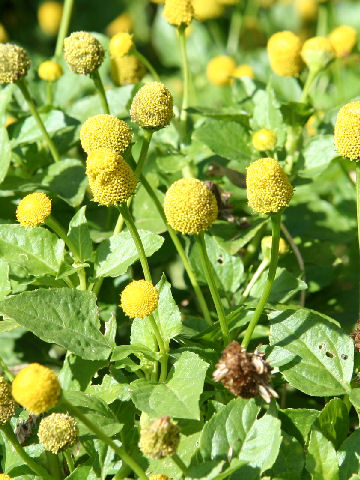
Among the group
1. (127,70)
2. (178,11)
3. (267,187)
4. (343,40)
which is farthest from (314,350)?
(343,40)

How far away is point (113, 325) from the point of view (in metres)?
1.29

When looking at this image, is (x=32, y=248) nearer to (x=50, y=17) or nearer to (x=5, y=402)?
(x=5, y=402)

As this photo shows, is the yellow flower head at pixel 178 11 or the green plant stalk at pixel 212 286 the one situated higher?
the yellow flower head at pixel 178 11

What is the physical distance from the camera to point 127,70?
188 cm

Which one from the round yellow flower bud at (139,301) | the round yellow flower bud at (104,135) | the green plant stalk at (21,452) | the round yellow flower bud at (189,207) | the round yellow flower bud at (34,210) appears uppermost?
the round yellow flower bud at (104,135)

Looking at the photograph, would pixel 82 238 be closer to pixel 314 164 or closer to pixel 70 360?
pixel 70 360

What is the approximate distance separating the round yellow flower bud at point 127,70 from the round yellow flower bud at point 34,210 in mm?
686

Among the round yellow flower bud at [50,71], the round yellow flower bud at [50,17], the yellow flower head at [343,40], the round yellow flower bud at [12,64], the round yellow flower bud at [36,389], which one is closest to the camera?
the round yellow flower bud at [36,389]

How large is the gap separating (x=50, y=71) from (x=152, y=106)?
25.2 inches

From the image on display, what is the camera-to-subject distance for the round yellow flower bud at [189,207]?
3.76 feet

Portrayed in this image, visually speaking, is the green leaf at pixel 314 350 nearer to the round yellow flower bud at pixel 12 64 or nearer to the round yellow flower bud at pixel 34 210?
the round yellow flower bud at pixel 34 210

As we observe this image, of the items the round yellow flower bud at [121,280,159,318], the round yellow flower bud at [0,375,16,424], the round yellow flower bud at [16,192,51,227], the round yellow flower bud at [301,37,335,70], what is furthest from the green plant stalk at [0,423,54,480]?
the round yellow flower bud at [301,37,335,70]

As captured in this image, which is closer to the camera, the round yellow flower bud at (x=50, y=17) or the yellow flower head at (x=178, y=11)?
the yellow flower head at (x=178, y=11)

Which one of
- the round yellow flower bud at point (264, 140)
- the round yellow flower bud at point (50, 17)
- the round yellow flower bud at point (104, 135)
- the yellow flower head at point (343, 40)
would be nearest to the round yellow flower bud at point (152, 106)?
the round yellow flower bud at point (104, 135)
